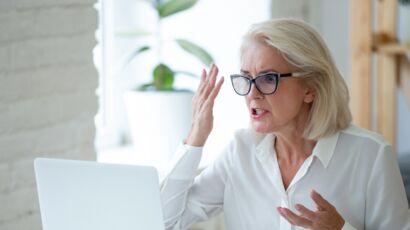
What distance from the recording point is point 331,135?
76.3 inches

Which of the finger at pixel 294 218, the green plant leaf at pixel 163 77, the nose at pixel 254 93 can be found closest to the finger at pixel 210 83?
the nose at pixel 254 93

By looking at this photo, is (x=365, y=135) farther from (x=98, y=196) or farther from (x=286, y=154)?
(x=98, y=196)

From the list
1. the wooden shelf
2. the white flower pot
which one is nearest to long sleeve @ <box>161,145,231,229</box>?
the white flower pot

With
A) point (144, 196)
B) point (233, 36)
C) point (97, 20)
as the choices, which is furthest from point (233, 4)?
point (144, 196)

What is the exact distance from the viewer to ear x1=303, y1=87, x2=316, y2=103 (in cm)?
194

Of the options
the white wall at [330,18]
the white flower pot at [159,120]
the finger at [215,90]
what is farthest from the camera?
the white wall at [330,18]

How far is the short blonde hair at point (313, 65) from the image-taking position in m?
1.84

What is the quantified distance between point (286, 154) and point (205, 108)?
24 cm

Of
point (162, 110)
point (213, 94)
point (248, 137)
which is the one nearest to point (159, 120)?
point (162, 110)

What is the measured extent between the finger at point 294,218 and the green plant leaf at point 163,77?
122 cm

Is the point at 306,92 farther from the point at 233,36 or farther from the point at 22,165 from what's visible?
the point at 233,36

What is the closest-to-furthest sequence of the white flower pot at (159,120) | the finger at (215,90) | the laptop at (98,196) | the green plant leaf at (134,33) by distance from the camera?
1. the laptop at (98,196)
2. the finger at (215,90)
3. the white flower pot at (159,120)
4. the green plant leaf at (134,33)

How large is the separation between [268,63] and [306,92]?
140mm

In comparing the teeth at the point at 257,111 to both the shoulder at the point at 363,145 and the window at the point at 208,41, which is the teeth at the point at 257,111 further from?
the window at the point at 208,41
